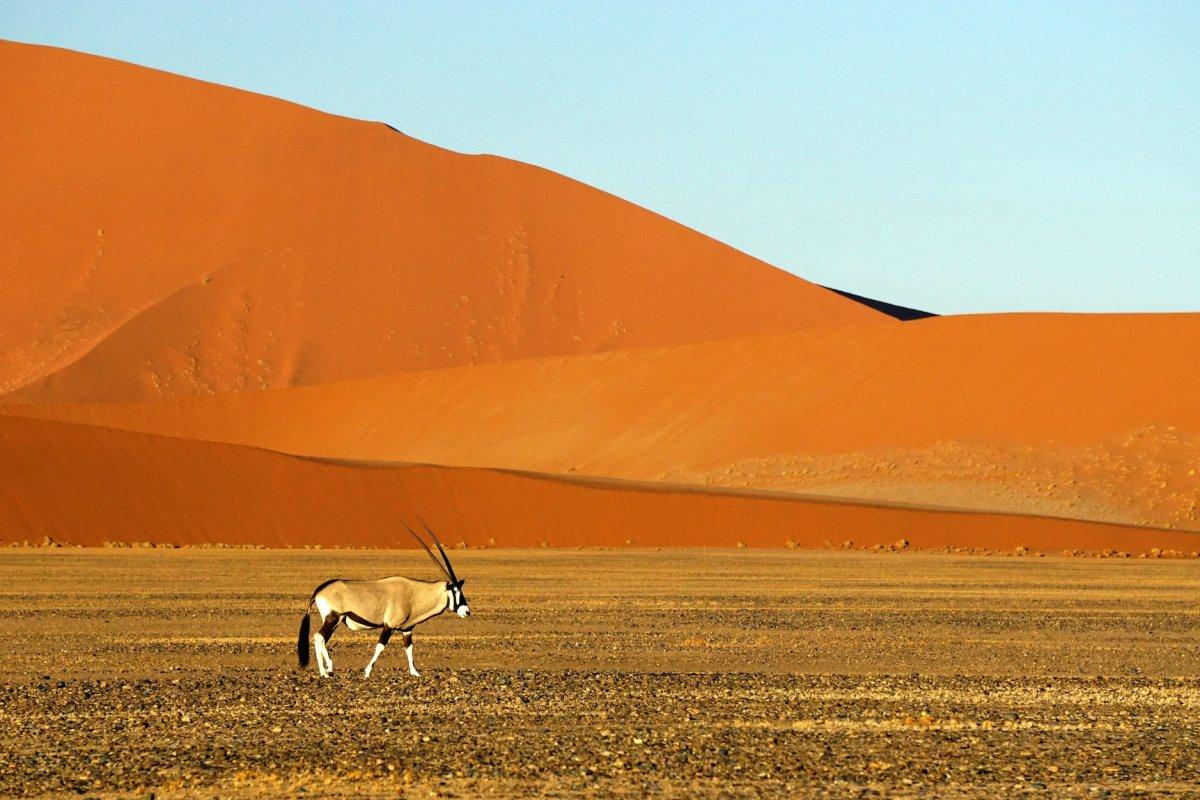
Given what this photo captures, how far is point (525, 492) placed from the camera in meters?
46.8

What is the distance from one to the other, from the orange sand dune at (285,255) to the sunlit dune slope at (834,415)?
14.3 ft

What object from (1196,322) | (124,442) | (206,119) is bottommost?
(124,442)

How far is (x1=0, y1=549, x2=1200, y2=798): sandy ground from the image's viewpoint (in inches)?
385

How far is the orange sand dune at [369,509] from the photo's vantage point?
140 ft

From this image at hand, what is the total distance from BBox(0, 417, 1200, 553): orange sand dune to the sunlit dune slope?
8.57 m

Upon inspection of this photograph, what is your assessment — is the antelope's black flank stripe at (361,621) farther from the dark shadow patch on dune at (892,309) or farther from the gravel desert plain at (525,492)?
the dark shadow patch on dune at (892,309)

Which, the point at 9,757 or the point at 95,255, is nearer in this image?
the point at 9,757

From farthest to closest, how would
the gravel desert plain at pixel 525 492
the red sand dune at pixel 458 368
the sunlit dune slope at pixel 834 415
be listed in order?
the sunlit dune slope at pixel 834 415
the red sand dune at pixel 458 368
the gravel desert plain at pixel 525 492

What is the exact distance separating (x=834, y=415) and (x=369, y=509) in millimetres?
22087

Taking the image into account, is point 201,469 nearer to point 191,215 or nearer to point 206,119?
point 191,215

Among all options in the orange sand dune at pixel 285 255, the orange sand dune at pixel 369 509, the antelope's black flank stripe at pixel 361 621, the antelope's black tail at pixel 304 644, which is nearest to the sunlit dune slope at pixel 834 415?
the orange sand dune at pixel 285 255

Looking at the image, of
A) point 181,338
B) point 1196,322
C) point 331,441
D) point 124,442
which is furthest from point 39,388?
point 1196,322

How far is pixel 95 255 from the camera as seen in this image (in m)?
82.2

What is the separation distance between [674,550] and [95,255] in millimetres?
48745
